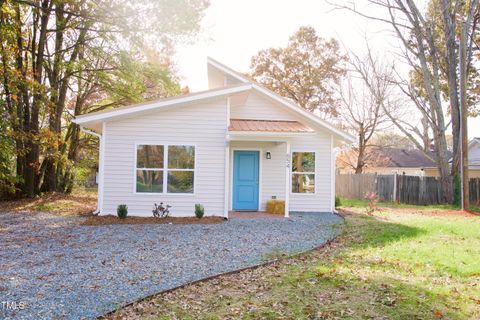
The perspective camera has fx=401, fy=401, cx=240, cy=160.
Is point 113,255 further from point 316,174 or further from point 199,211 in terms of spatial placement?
point 316,174

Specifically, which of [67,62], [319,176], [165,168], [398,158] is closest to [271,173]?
[319,176]

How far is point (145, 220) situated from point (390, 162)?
28912 mm

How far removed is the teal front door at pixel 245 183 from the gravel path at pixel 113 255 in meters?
2.06

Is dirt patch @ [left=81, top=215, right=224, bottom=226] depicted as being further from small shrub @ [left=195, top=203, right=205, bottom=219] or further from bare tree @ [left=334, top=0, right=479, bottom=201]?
bare tree @ [left=334, top=0, right=479, bottom=201]

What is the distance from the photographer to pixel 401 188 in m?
21.8

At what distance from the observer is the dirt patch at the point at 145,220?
37.9 feet

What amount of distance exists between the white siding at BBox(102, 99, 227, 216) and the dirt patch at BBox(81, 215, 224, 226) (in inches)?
15.7

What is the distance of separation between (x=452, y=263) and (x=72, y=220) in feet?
32.7

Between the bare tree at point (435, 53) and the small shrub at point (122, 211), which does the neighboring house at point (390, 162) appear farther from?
the small shrub at point (122, 211)

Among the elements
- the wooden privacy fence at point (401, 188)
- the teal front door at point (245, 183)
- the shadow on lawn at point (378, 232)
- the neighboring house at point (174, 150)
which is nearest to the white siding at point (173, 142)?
the neighboring house at point (174, 150)

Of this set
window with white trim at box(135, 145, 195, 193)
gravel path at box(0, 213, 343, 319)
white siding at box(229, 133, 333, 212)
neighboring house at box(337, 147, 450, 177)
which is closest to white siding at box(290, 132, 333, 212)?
white siding at box(229, 133, 333, 212)

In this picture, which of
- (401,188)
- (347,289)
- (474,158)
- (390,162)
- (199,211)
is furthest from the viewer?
(390,162)

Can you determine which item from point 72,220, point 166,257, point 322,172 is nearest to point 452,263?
point 166,257

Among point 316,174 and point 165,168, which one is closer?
point 165,168
